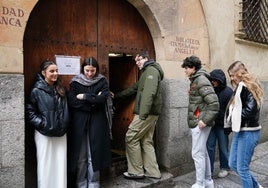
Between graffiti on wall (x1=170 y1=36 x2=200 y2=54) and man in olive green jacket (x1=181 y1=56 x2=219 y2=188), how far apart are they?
35.3 inches

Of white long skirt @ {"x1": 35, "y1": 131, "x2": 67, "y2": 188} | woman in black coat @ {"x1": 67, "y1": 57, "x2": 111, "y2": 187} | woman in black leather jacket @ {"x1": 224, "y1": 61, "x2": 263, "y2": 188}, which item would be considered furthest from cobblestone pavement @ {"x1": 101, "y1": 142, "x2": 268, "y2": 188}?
woman in black leather jacket @ {"x1": 224, "y1": 61, "x2": 263, "y2": 188}

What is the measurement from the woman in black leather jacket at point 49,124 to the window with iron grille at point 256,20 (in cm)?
426

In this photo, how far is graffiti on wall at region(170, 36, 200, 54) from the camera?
4559 millimetres

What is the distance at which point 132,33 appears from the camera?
14.0ft

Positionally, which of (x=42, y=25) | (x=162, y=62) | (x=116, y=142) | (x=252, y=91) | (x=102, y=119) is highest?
(x=42, y=25)

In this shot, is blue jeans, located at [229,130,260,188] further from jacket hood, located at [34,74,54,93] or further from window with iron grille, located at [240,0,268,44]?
window with iron grille, located at [240,0,268,44]

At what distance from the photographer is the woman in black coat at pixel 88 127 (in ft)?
10.7

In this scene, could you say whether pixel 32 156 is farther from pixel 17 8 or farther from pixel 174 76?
pixel 174 76

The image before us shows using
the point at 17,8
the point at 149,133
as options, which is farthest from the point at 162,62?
the point at 17,8

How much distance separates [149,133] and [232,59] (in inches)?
95.9

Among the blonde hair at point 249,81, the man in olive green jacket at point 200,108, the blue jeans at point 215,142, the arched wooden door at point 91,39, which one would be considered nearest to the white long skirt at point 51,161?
the arched wooden door at point 91,39

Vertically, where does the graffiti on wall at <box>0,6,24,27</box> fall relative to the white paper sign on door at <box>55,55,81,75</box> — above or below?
above

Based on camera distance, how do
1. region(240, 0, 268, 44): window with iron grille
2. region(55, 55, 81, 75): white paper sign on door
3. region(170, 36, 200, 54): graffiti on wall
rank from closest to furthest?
region(55, 55, 81, 75): white paper sign on door, region(170, 36, 200, 54): graffiti on wall, region(240, 0, 268, 44): window with iron grille

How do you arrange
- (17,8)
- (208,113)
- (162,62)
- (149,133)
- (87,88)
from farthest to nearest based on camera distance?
(162,62), (149,133), (208,113), (87,88), (17,8)
